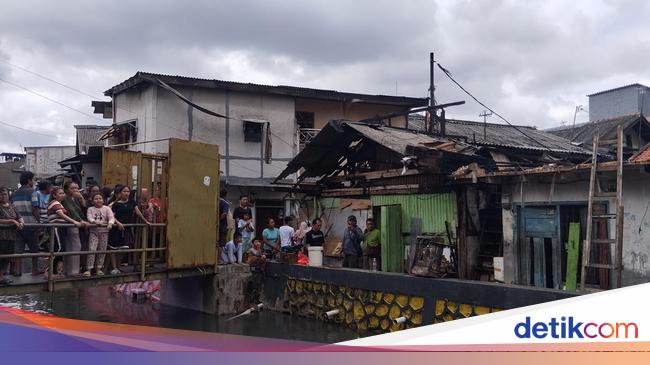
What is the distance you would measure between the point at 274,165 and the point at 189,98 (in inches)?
155

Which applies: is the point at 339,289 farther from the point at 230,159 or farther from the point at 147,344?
the point at 230,159

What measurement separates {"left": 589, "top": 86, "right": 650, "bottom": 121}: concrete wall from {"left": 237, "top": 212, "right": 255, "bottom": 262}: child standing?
72.2 feet

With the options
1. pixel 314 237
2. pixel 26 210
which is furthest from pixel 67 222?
pixel 314 237

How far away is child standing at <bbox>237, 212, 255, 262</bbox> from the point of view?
49.9ft

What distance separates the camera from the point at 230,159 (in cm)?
1980

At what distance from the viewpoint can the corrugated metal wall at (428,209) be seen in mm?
12414

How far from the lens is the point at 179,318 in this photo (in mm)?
13492

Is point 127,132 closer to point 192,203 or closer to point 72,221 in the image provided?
point 192,203

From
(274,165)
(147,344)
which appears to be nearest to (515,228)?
(147,344)

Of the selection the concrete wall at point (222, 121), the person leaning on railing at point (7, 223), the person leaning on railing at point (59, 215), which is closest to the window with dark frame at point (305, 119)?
the concrete wall at point (222, 121)

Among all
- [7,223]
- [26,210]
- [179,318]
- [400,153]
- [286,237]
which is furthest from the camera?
[286,237]

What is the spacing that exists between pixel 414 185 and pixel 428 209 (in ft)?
2.25

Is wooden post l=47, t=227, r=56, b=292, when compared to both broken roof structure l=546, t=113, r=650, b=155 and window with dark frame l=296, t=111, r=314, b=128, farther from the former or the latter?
broken roof structure l=546, t=113, r=650, b=155

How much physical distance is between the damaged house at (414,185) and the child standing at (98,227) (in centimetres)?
625
